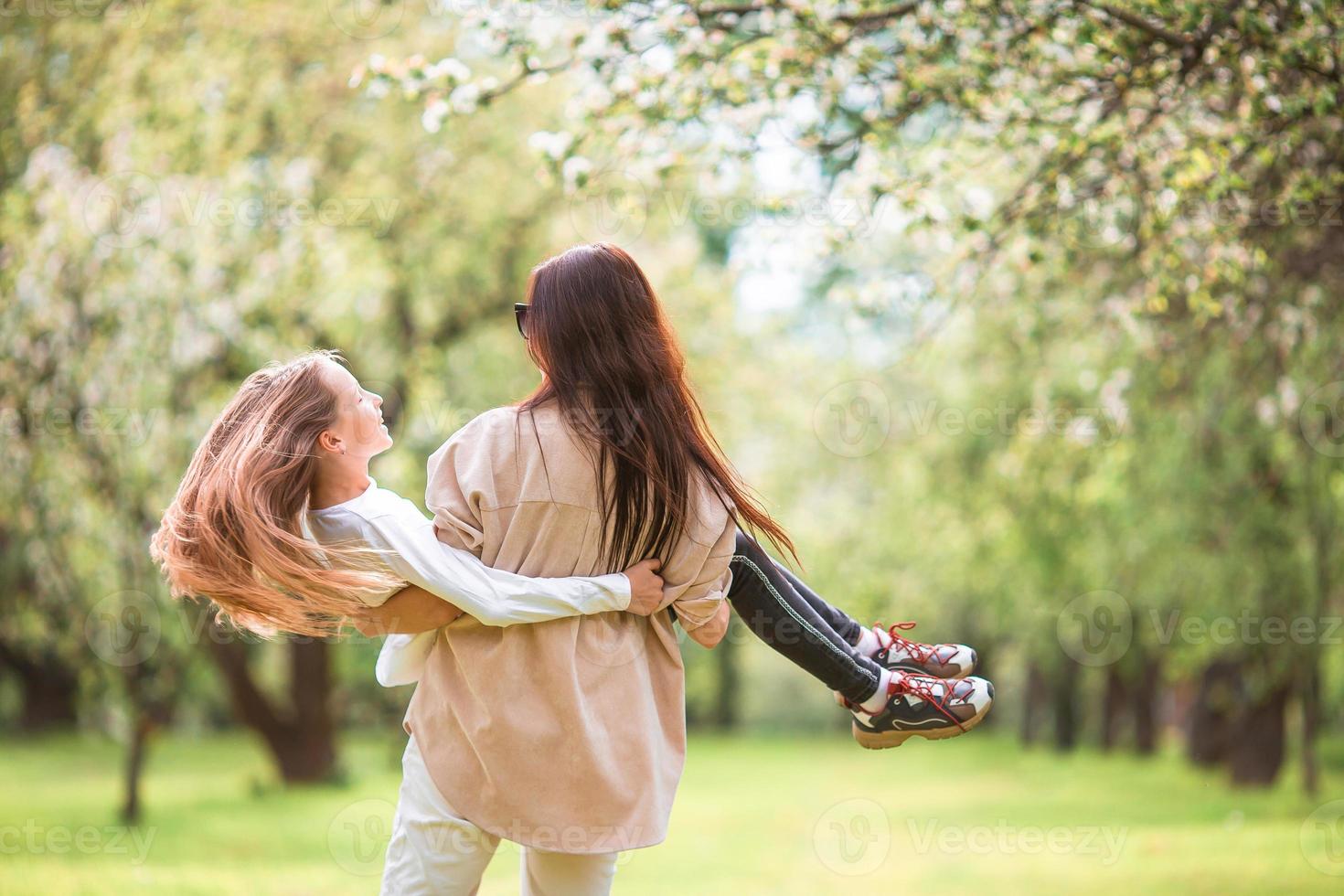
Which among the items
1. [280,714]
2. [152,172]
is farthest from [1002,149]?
[280,714]

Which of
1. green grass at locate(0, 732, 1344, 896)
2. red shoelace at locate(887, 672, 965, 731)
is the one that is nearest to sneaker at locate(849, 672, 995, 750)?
red shoelace at locate(887, 672, 965, 731)

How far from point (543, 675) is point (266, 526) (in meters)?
0.61

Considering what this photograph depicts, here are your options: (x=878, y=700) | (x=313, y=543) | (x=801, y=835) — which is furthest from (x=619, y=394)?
(x=801, y=835)

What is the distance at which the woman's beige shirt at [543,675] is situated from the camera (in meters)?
2.33

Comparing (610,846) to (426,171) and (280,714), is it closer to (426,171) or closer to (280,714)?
(426,171)

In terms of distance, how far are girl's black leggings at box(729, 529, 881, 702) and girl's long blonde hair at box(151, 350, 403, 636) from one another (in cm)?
75

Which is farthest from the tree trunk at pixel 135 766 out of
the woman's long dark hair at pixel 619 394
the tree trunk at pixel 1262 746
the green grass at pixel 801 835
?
the tree trunk at pixel 1262 746

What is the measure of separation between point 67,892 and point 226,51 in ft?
18.9

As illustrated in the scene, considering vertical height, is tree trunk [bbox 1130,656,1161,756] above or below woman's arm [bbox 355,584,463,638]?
below

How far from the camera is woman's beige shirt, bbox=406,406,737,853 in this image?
7.64 ft

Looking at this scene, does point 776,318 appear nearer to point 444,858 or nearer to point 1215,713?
point 1215,713

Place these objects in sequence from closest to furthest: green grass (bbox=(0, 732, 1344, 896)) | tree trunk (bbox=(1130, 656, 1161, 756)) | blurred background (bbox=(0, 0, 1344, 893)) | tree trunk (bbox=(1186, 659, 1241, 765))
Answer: blurred background (bbox=(0, 0, 1344, 893)) → green grass (bbox=(0, 732, 1344, 896)) → tree trunk (bbox=(1186, 659, 1241, 765)) → tree trunk (bbox=(1130, 656, 1161, 756))

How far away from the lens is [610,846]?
7.68 feet

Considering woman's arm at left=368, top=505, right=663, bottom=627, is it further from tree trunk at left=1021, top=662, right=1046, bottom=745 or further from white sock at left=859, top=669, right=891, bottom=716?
tree trunk at left=1021, top=662, right=1046, bottom=745
